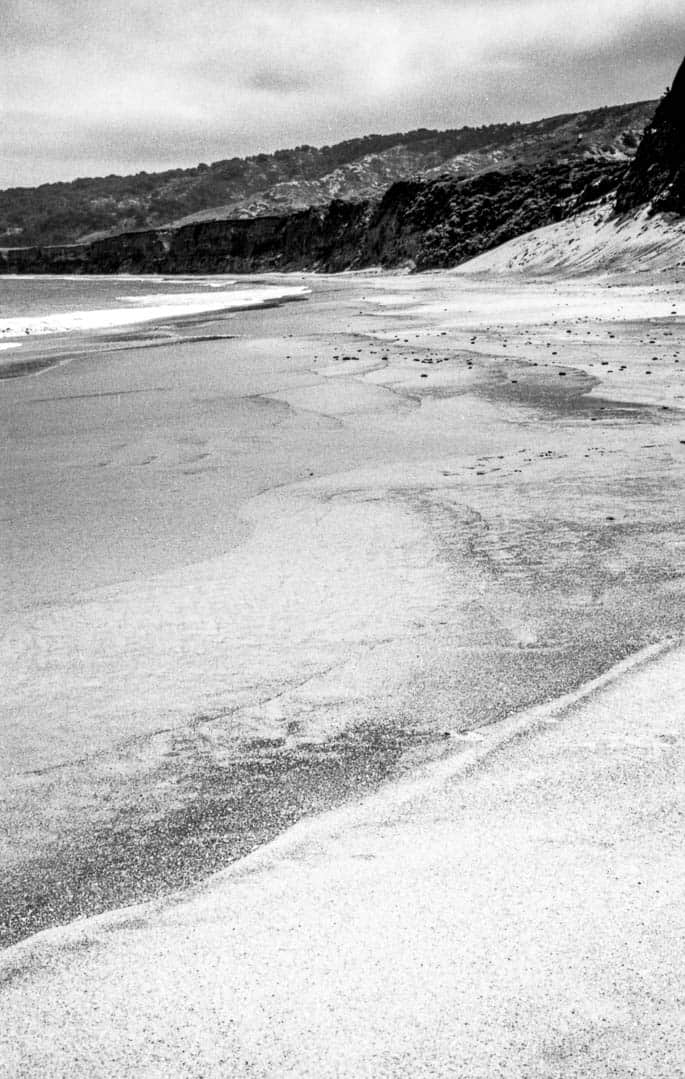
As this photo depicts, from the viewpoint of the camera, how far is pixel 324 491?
5762mm

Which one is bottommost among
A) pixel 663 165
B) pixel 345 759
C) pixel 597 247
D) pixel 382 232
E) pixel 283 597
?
pixel 345 759

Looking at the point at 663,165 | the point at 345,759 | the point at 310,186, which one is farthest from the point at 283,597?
the point at 310,186

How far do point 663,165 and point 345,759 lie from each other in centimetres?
3593

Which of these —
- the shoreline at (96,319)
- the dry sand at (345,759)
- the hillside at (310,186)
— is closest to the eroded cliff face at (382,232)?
the shoreline at (96,319)

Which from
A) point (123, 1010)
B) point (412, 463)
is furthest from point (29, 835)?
point (412, 463)

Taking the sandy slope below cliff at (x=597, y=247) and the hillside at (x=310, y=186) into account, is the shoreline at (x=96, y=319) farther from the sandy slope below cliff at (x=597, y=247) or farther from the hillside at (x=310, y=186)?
the hillside at (x=310, y=186)

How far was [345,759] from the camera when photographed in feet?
8.89

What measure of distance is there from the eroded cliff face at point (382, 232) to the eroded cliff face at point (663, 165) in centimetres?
378

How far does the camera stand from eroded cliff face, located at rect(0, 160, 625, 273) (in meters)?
47.8

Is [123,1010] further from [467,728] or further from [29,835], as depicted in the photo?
[467,728]

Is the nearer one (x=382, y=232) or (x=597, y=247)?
(x=597, y=247)

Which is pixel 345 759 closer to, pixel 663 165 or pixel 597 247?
pixel 597 247

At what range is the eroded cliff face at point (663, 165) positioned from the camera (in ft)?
99.0

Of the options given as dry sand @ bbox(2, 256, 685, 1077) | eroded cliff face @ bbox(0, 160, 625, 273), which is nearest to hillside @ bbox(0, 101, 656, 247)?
eroded cliff face @ bbox(0, 160, 625, 273)
